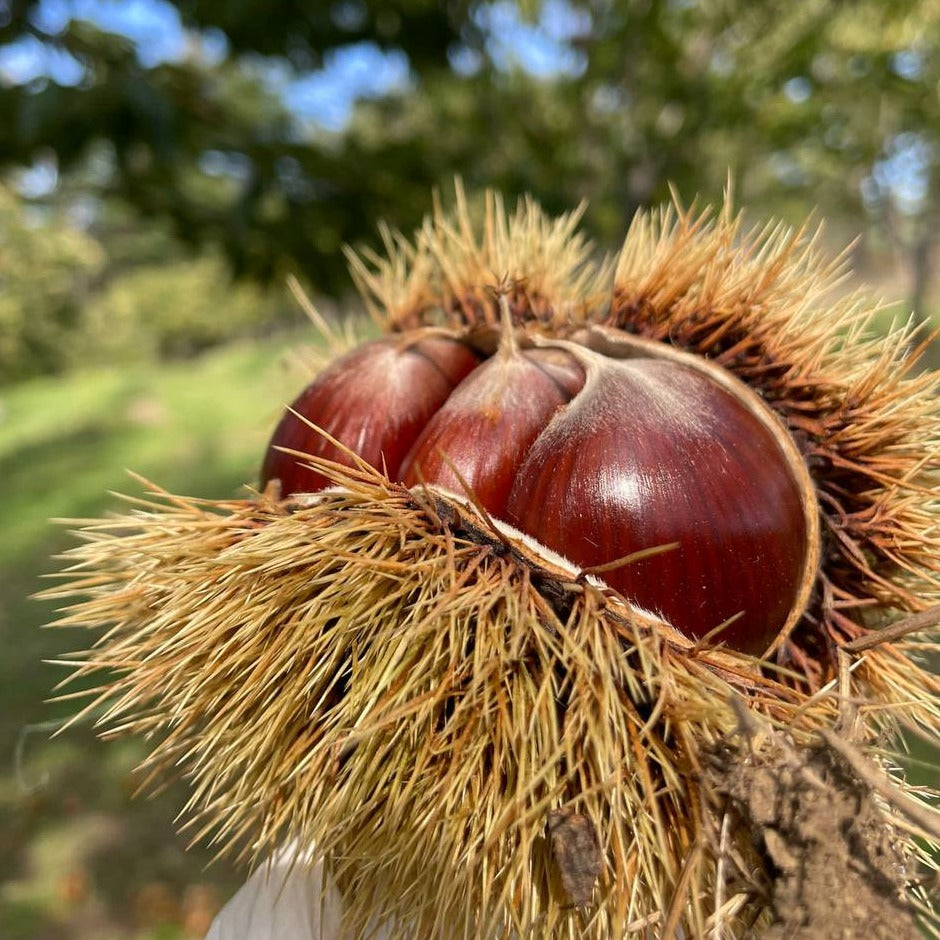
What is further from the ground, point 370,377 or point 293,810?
point 370,377

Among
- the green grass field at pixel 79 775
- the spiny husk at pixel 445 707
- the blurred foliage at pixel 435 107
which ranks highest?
the blurred foliage at pixel 435 107

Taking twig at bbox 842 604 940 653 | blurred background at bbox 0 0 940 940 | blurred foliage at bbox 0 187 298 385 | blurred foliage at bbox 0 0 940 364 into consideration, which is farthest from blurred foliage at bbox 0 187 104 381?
twig at bbox 842 604 940 653

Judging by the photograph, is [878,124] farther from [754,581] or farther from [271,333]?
[271,333]

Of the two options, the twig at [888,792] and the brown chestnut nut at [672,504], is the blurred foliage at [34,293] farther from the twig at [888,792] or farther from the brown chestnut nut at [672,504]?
the twig at [888,792]

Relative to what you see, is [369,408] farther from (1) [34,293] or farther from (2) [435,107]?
(1) [34,293]

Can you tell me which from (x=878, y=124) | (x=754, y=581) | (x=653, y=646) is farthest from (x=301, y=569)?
(x=878, y=124)

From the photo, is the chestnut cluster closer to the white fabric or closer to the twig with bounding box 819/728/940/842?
the twig with bounding box 819/728/940/842

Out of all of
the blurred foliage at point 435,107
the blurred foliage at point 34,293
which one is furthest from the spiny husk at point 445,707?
the blurred foliage at point 34,293
